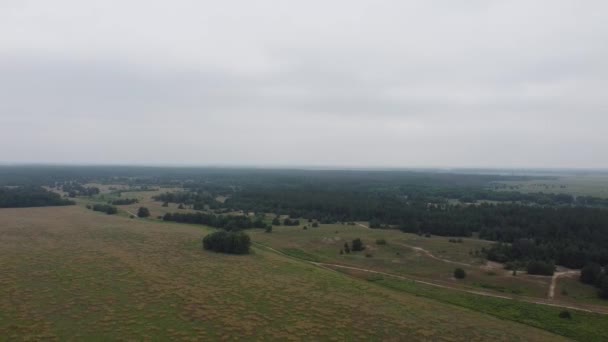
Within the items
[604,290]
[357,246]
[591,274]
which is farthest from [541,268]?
[357,246]

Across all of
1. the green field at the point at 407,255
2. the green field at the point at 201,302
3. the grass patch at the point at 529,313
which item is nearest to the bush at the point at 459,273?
the green field at the point at 407,255

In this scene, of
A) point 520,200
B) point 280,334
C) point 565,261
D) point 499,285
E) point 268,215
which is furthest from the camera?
point 520,200

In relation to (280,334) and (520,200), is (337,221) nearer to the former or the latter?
(280,334)

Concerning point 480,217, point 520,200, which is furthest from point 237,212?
point 520,200

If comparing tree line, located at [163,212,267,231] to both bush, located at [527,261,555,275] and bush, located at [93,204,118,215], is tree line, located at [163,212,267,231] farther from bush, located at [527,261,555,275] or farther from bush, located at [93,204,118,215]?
bush, located at [527,261,555,275]

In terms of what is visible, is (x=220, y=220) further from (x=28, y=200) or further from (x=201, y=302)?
(x=28, y=200)

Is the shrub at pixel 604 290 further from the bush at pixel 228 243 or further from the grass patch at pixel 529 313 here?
the bush at pixel 228 243
